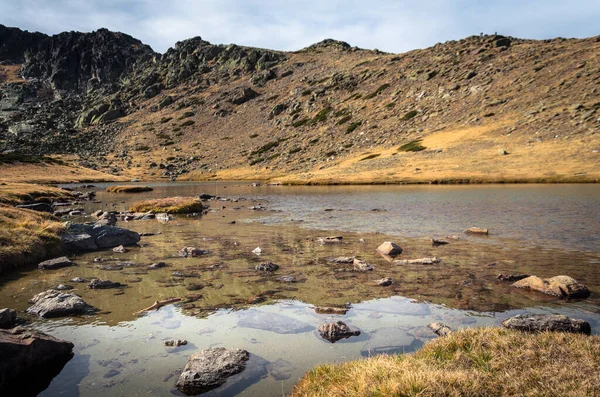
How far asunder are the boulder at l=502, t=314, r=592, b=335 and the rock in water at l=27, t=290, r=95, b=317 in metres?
12.1

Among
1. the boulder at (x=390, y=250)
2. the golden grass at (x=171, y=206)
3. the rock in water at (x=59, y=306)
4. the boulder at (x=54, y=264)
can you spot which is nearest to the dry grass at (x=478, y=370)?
the rock in water at (x=59, y=306)

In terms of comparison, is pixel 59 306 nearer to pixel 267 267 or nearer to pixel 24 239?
pixel 267 267

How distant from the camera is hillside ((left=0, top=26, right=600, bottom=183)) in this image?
74.3 m

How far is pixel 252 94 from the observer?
7598 inches

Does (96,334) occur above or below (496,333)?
below

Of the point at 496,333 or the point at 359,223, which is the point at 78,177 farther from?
the point at 496,333

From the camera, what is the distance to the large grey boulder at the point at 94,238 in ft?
67.4

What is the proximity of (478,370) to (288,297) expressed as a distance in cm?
708

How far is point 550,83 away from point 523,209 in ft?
270

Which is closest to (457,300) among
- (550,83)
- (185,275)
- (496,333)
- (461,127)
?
(496,333)

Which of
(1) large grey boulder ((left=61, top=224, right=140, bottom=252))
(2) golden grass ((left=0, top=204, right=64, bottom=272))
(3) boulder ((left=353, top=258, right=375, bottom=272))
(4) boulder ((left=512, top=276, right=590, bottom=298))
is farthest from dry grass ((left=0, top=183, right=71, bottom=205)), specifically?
(4) boulder ((left=512, top=276, right=590, bottom=298))

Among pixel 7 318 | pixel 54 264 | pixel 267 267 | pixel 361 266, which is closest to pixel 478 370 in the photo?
pixel 361 266

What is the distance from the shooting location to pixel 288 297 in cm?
1241

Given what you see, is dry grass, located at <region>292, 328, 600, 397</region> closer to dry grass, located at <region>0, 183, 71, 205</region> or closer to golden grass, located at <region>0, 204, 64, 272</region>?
golden grass, located at <region>0, 204, 64, 272</region>
